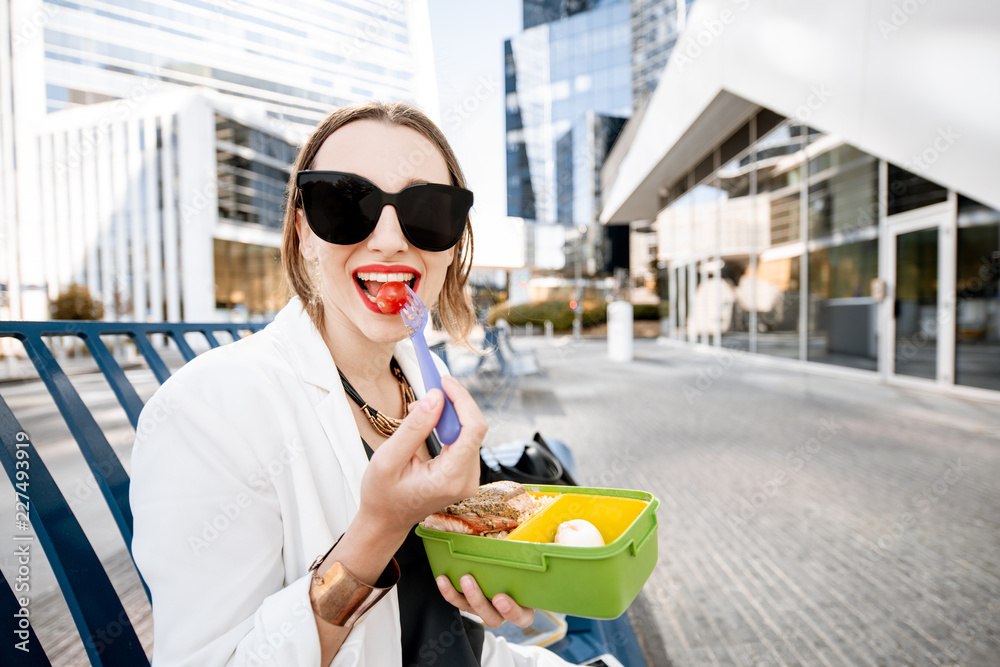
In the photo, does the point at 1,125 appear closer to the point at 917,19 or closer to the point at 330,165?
the point at 330,165

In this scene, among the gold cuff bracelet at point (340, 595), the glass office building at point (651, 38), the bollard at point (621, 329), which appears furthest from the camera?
the glass office building at point (651, 38)

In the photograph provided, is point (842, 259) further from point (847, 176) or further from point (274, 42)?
point (274, 42)

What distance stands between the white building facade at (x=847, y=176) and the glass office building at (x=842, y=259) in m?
0.03

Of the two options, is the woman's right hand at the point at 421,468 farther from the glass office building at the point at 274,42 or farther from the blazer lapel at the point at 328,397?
the glass office building at the point at 274,42

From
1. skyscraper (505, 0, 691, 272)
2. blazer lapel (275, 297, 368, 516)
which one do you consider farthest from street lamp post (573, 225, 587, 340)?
blazer lapel (275, 297, 368, 516)

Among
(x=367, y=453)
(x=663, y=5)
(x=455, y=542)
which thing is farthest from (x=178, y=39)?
(x=663, y=5)

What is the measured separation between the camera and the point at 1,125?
484 inches

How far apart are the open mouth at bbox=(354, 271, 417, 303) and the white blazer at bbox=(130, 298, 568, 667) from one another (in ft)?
0.59

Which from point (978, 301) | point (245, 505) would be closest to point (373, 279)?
point (245, 505)

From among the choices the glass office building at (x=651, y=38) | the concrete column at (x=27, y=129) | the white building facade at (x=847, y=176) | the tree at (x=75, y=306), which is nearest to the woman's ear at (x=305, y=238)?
the concrete column at (x=27, y=129)

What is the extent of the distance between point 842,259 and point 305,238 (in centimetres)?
1089

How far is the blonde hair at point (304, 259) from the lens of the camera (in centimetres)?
111

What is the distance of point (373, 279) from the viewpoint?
41.2 inches

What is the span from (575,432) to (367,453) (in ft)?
17.2
